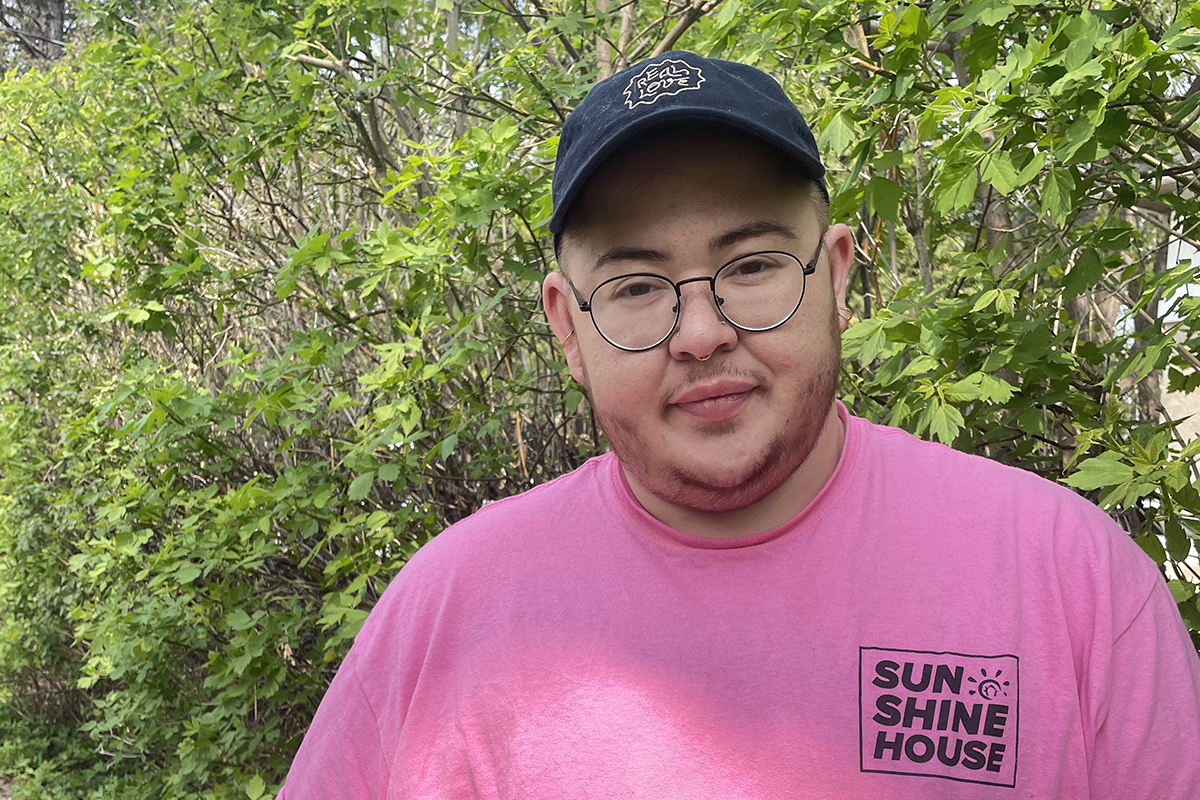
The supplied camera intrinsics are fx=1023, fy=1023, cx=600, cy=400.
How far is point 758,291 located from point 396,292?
10.5ft

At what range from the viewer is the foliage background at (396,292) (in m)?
2.12

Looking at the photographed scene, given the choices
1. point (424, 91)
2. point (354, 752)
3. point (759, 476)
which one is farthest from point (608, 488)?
point (424, 91)

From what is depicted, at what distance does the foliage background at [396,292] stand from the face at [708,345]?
2.59ft

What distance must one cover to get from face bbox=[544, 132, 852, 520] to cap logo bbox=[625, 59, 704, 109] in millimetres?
62

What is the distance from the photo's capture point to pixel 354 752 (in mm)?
1395

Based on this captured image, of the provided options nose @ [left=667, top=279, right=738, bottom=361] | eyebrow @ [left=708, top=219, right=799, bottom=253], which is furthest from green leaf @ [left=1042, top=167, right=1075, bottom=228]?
nose @ [left=667, top=279, right=738, bottom=361]

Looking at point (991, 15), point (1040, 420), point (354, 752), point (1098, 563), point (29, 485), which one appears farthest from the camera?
point (29, 485)

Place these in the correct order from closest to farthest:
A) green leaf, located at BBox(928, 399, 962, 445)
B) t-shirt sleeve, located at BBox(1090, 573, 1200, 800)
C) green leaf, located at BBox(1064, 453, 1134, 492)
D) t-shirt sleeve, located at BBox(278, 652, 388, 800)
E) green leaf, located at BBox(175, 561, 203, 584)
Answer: t-shirt sleeve, located at BBox(1090, 573, 1200, 800), t-shirt sleeve, located at BBox(278, 652, 388, 800), green leaf, located at BBox(1064, 453, 1134, 492), green leaf, located at BBox(928, 399, 962, 445), green leaf, located at BBox(175, 561, 203, 584)

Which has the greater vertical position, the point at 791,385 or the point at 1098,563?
the point at 791,385

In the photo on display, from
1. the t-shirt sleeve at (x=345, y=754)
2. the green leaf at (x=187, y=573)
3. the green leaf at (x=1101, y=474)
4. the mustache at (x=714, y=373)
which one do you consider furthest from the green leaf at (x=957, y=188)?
the green leaf at (x=187, y=573)

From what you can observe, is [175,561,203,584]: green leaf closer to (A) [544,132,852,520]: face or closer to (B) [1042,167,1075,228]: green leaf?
(A) [544,132,852,520]: face

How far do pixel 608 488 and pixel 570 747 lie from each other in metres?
0.36

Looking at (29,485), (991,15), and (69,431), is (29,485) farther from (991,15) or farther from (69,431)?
(991,15)

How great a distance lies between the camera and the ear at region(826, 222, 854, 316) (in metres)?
1.43
